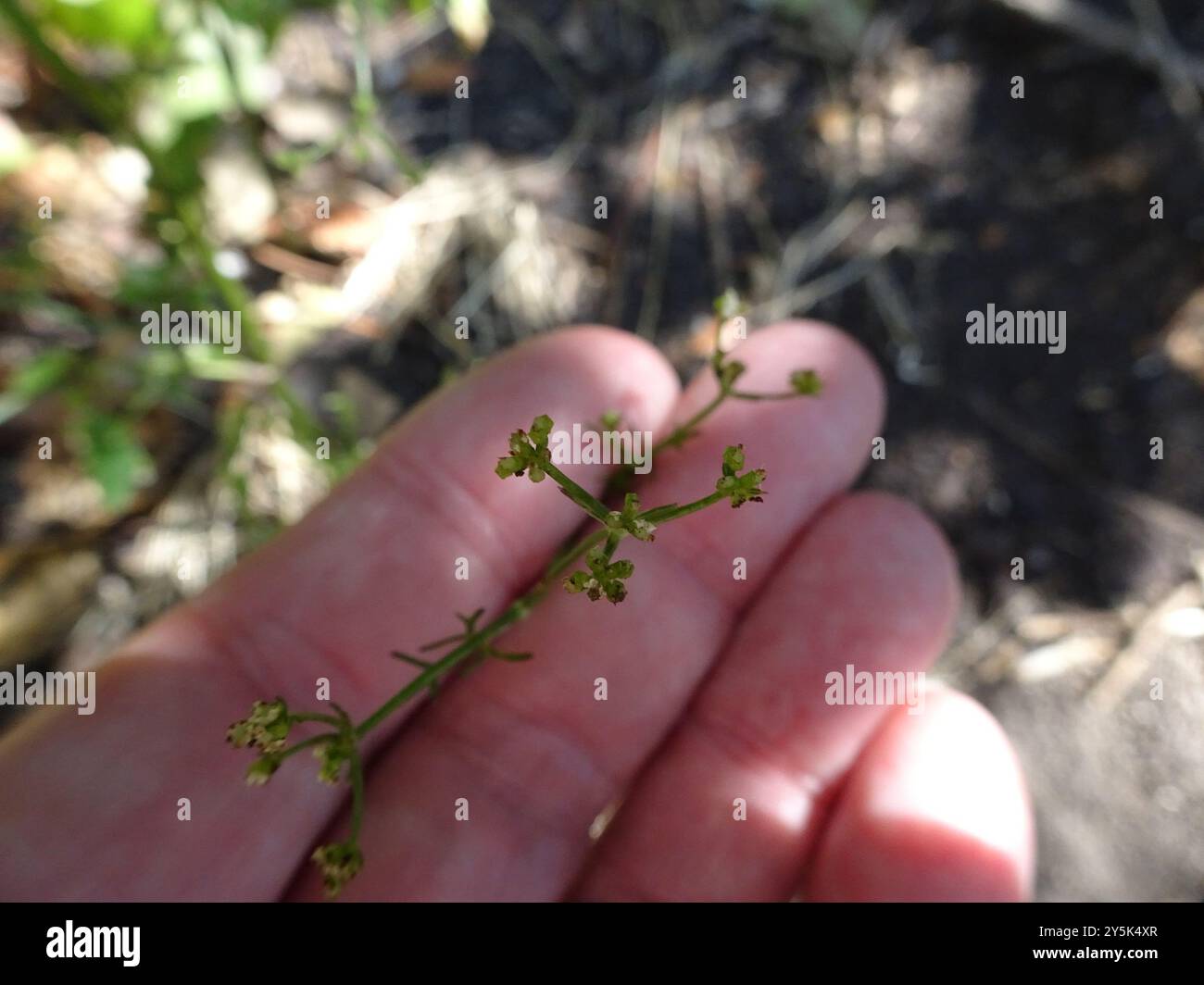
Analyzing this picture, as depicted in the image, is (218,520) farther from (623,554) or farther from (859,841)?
(859,841)

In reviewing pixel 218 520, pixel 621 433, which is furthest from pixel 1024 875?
pixel 218 520

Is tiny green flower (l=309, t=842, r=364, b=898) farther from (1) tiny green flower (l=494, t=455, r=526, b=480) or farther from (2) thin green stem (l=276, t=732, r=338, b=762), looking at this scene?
(1) tiny green flower (l=494, t=455, r=526, b=480)

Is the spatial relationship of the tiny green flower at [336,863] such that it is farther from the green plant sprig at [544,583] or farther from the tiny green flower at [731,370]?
the tiny green flower at [731,370]

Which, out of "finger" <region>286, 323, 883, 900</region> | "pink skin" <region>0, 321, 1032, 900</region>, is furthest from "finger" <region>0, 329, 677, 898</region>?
"finger" <region>286, 323, 883, 900</region>

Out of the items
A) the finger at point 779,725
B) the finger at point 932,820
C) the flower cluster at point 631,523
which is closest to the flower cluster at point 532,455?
the flower cluster at point 631,523

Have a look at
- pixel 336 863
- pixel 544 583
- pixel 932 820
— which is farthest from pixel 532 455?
pixel 932 820

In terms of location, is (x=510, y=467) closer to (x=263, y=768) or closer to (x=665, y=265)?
(x=263, y=768)

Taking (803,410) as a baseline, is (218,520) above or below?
below
